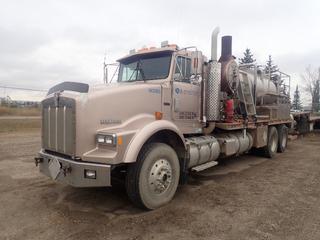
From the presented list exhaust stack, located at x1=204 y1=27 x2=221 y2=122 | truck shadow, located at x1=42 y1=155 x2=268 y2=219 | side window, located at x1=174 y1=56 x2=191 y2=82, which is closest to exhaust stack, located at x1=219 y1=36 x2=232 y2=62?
Answer: exhaust stack, located at x1=204 y1=27 x2=221 y2=122

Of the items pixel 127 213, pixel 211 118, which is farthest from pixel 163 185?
pixel 211 118

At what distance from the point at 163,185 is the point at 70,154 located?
5.14 feet

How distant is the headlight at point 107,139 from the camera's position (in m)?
4.00

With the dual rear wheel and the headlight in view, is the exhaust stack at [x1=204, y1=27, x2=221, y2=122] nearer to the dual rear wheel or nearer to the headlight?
the headlight

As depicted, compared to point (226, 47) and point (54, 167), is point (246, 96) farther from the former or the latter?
point (54, 167)

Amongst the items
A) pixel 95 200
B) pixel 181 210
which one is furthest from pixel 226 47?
pixel 95 200

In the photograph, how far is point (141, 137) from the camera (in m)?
4.25

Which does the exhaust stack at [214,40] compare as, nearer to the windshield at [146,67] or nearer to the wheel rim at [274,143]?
the windshield at [146,67]

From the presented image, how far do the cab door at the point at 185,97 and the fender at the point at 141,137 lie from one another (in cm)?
76

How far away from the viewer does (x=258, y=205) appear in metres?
4.64

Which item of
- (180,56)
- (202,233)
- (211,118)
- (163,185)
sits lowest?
(202,233)

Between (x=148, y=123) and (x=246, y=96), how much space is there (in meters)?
4.29

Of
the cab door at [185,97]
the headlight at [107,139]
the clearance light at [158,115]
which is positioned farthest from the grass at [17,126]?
the headlight at [107,139]

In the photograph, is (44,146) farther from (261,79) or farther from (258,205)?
(261,79)
